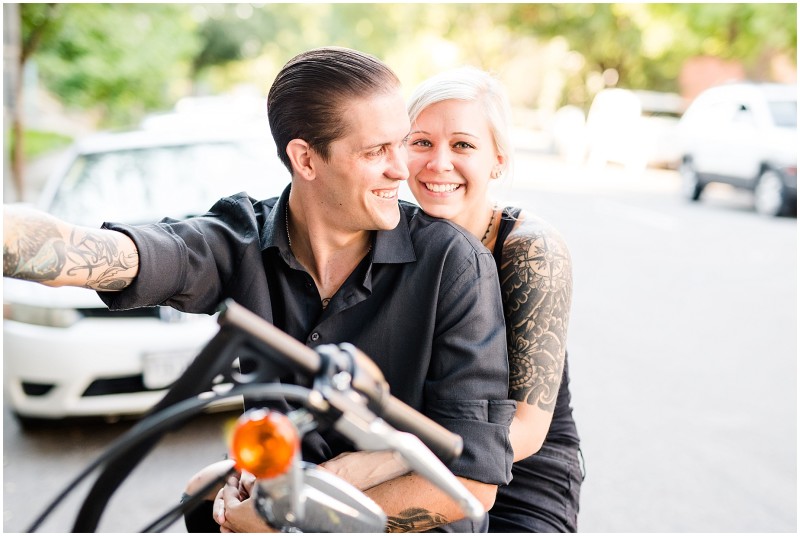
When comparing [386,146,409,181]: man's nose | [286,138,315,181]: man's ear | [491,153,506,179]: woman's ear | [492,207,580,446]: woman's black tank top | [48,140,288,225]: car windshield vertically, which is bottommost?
[492,207,580,446]: woman's black tank top

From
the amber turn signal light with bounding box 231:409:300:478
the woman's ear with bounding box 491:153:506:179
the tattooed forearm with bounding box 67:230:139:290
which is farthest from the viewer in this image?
the woman's ear with bounding box 491:153:506:179

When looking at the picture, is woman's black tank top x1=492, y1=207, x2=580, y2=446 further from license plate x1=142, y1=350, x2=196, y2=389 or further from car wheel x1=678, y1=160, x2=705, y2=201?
car wheel x1=678, y1=160, x2=705, y2=201

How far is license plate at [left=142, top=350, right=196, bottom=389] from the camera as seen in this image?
4.58 meters

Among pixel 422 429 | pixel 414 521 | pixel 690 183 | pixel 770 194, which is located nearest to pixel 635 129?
pixel 690 183

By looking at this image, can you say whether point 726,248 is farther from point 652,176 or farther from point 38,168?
point 38,168

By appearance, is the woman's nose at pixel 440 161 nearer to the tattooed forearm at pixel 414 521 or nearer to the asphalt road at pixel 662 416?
the asphalt road at pixel 662 416

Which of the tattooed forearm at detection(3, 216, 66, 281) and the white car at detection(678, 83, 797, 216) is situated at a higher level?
the white car at detection(678, 83, 797, 216)

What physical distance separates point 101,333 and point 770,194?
38.0ft

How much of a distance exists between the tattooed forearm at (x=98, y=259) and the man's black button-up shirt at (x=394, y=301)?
1.5 inches

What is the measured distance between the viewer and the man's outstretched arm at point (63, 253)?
67.1 inches

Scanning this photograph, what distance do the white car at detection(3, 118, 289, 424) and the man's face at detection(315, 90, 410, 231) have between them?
2.67m

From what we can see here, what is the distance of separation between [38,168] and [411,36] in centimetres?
3111


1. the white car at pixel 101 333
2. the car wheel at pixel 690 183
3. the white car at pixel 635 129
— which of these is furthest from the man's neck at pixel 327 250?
the white car at pixel 635 129

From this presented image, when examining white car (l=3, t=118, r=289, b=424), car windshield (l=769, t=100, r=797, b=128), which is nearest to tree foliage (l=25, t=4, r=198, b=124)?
white car (l=3, t=118, r=289, b=424)
